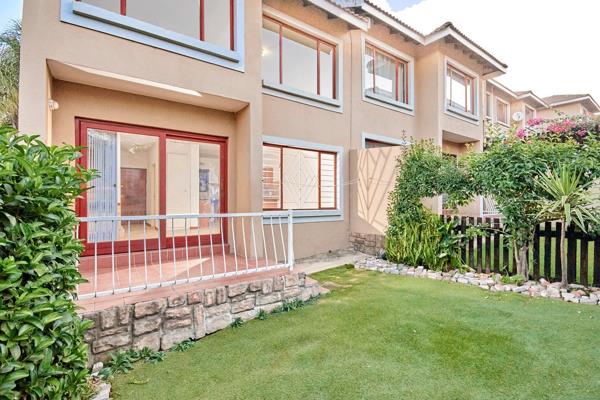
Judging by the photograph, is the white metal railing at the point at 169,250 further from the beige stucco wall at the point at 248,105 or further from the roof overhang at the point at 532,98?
the roof overhang at the point at 532,98

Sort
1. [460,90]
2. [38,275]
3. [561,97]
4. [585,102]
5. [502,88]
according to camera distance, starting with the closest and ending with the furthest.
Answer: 1. [38,275]
2. [460,90]
3. [502,88]
4. [585,102]
5. [561,97]

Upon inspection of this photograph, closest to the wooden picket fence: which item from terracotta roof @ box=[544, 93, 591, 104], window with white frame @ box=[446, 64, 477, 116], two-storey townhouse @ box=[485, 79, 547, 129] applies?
window with white frame @ box=[446, 64, 477, 116]

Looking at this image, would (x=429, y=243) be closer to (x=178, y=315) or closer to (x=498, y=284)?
(x=498, y=284)

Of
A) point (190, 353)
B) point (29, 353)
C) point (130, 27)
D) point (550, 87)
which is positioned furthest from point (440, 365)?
point (550, 87)

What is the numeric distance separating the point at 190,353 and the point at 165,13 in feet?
23.3

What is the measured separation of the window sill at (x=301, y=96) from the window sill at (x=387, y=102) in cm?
162

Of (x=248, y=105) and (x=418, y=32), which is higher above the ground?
(x=418, y=32)

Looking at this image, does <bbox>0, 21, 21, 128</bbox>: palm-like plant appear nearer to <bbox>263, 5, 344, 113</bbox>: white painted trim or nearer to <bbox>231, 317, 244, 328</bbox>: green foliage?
<bbox>263, 5, 344, 113</bbox>: white painted trim

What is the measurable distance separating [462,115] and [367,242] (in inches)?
327

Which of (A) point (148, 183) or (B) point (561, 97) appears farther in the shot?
(B) point (561, 97)

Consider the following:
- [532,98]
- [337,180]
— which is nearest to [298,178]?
[337,180]

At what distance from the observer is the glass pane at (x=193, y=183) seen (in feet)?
25.5

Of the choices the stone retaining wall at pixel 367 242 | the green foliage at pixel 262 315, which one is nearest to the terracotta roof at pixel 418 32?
the stone retaining wall at pixel 367 242

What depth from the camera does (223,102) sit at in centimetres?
757
